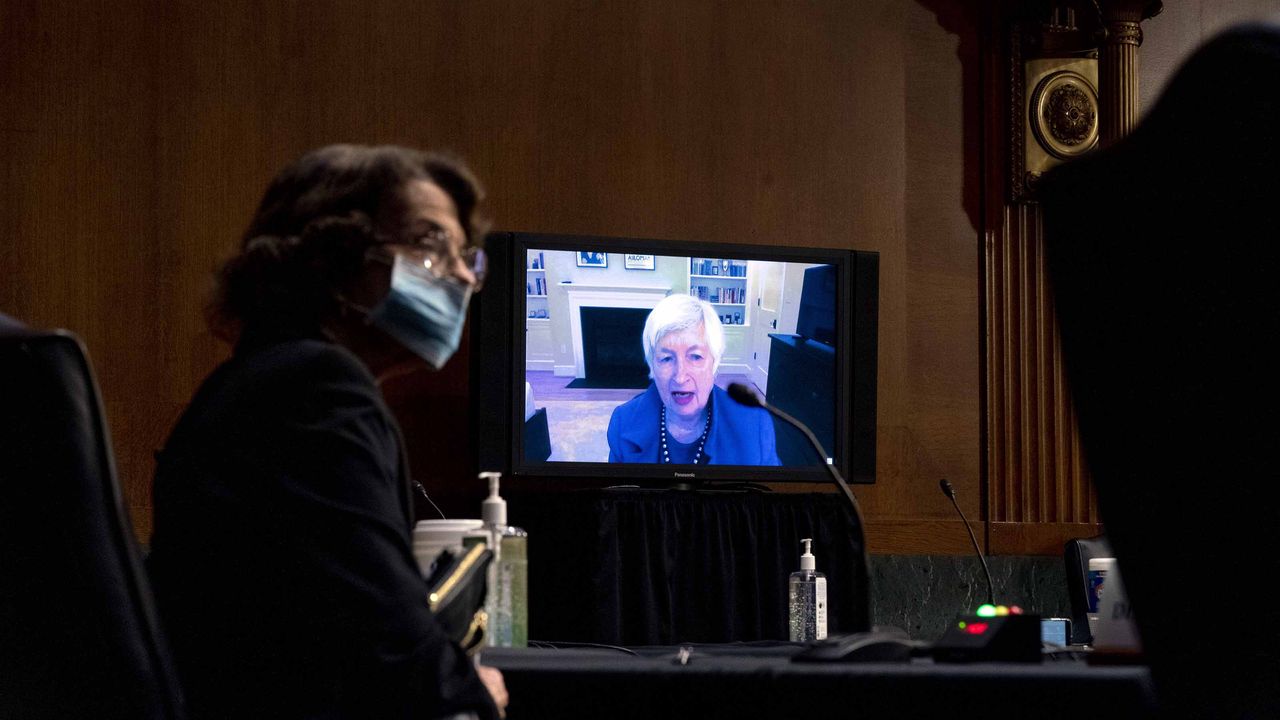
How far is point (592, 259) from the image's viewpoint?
4578mm

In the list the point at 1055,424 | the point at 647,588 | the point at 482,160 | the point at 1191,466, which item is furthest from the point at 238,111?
the point at 1191,466

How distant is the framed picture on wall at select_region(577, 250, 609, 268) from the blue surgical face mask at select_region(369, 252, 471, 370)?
2720 mm

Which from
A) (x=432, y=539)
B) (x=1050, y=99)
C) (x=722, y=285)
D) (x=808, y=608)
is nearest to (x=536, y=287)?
(x=722, y=285)

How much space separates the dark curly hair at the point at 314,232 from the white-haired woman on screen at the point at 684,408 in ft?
9.26

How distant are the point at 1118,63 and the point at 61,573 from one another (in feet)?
15.3

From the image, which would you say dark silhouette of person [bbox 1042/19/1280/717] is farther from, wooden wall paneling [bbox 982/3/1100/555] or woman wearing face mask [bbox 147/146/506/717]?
wooden wall paneling [bbox 982/3/1100/555]

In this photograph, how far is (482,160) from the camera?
4863mm

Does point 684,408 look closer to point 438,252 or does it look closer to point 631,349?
point 631,349

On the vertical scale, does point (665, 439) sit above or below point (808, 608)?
above

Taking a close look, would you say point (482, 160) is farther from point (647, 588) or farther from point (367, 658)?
point (367, 658)

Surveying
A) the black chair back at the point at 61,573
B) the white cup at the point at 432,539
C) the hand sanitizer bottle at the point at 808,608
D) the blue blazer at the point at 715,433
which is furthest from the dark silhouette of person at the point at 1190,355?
the blue blazer at the point at 715,433

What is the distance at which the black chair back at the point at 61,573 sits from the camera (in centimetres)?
119

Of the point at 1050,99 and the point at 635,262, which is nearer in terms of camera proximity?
the point at 635,262

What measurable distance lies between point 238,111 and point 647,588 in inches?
77.2
